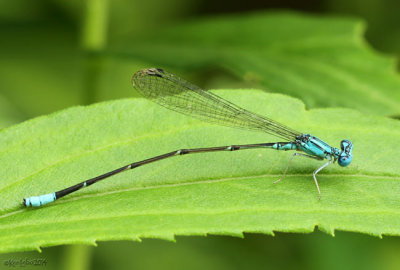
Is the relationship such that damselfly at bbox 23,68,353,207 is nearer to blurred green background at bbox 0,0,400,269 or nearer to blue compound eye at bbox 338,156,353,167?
blue compound eye at bbox 338,156,353,167

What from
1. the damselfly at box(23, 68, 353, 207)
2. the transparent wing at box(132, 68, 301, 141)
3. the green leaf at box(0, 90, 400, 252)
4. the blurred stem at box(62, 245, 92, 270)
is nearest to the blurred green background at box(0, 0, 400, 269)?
the blurred stem at box(62, 245, 92, 270)

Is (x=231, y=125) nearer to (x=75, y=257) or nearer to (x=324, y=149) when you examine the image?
(x=324, y=149)

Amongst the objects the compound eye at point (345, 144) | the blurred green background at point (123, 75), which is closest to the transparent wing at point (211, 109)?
the compound eye at point (345, 144)

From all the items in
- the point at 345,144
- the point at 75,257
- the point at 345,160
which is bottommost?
the point at 75,257

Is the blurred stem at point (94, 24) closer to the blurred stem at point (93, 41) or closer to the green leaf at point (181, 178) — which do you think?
the blurred stem at point (93, 41)

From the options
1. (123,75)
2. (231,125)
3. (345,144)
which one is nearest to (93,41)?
(123,75)

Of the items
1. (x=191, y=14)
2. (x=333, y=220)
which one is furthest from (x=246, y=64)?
Result: (x=191, y=14)

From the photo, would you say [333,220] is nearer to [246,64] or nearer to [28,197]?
[28,197]

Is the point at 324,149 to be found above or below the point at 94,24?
below
